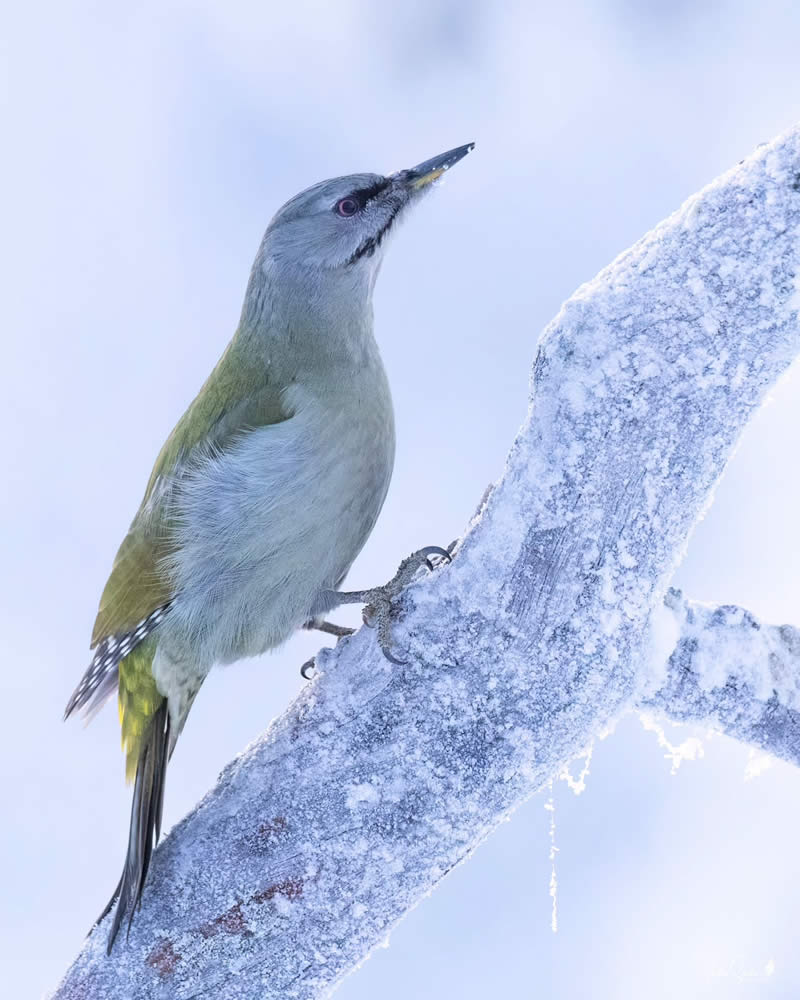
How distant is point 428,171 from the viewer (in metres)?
3.41

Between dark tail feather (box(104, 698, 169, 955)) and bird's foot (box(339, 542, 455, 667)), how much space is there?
2.33 ft

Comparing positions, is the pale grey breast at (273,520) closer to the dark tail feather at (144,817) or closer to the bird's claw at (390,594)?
the dark tail feather at (144,817)

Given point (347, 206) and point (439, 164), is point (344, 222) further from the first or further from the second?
point (439, 164)

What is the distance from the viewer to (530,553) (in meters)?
2.27

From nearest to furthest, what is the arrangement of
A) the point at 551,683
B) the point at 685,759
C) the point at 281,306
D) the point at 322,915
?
the point at 551,683 → the point at 322,915 → the point at 685,759 → the point at 281,306

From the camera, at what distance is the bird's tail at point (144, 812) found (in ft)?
8.69

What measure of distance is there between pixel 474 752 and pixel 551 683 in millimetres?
239

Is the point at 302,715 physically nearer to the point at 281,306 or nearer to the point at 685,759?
the point at 685,759

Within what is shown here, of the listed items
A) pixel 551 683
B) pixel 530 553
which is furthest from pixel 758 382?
pixel 551 683

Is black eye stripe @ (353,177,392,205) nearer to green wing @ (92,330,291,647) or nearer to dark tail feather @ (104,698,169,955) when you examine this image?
green wing @ (92,330,291,647)

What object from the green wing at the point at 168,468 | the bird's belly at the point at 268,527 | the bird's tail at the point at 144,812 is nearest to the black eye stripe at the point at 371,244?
the green wing at the point at 168,468

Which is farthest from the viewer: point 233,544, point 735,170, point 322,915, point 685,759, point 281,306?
point 281,306

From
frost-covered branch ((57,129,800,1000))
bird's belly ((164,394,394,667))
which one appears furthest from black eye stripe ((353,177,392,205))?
frost-covered branch ((57,129,800,1000))

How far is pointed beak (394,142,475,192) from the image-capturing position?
340cm
